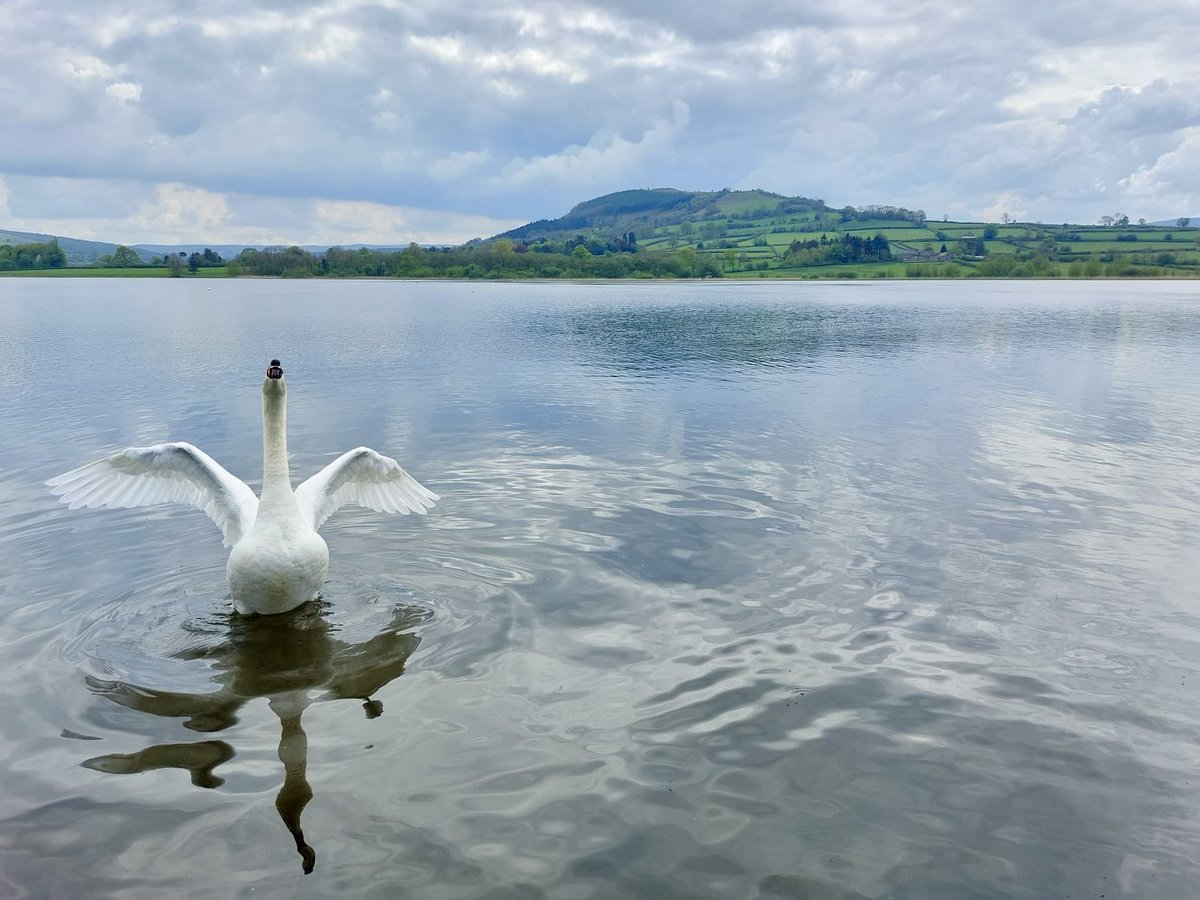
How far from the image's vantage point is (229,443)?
2100 centimetres

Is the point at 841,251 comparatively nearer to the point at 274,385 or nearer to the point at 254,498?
the point at 274,385

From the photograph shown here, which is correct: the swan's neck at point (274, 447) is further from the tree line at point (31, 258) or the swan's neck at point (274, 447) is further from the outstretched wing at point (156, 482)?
the tree line at point (31, 258)

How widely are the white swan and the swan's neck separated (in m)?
0.01

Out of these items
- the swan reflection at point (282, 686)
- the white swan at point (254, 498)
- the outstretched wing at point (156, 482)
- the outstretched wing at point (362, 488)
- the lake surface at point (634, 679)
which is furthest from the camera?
the outstretched wing at point (362, 488)

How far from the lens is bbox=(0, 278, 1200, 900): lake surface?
20.9ft

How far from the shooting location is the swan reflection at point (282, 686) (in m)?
7.36

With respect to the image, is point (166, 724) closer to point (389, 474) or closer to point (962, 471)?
point (389, 474)

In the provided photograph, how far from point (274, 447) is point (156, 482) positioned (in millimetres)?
1949

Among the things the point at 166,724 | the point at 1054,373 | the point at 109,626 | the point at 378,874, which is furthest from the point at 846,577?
the point at 1054,373

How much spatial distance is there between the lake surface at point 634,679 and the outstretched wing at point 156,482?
1324 millimetres

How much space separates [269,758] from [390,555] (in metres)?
5.55

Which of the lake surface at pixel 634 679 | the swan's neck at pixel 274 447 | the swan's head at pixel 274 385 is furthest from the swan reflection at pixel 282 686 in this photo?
the swan's head at pixel 274 385

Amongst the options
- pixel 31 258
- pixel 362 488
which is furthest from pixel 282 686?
pixel 31 258

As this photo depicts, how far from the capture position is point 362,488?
1254 cm
